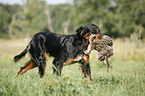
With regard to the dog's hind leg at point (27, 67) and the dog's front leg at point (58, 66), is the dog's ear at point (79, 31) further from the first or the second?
the dog's hind leg at point (27, 67)

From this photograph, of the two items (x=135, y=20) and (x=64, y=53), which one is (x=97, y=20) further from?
(x=64, y=53)

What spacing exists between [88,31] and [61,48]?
0.76m

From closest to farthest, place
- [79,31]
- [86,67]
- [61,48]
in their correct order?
[86,67]
[79,31]
[61,48]

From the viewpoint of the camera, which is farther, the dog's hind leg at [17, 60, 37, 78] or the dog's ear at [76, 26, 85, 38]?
the dog's hind leg at [17, 60, 37, 78]

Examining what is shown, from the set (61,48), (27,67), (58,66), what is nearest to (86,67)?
(58,66)

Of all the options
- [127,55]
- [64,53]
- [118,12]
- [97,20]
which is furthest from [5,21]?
[64,53]

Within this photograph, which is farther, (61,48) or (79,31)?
(61,48)

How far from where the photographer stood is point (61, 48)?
12.5 ft

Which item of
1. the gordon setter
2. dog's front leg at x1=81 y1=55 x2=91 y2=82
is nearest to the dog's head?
the gordon setter

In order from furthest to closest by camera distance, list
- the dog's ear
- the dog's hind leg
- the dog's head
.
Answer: the dog's hind leg < the dog's ear < the dog's head

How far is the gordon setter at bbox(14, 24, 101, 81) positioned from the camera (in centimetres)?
351

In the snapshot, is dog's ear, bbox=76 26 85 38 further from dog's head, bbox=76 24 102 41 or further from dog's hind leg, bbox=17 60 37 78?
dog's hind leg, bbox=17 60 37 78

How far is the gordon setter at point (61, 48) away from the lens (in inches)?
138

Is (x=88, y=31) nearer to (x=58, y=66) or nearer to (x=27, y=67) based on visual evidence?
(x=58, y=66)
